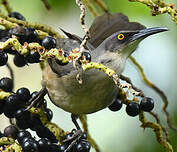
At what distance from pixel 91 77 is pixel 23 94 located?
1.82 ft

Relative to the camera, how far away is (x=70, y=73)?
2.87 metres

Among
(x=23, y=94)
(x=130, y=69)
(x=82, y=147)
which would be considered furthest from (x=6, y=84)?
(x=130, y=69)

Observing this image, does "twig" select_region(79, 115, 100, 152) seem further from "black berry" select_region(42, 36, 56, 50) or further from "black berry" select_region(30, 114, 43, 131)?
"black berry" select_region(42, 36, 56, 50)

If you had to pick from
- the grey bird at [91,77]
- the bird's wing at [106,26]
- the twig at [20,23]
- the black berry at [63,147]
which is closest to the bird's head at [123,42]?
the grey bird at [91,77]

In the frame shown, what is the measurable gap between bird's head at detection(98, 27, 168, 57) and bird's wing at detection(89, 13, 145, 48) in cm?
18

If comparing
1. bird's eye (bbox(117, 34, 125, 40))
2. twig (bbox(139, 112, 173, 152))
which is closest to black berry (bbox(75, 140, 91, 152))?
twig (bbox(139, 112, 173, 152))

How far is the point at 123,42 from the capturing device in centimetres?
307

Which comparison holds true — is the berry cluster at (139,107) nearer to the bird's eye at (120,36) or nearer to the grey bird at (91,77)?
the grey bird at (91,77)

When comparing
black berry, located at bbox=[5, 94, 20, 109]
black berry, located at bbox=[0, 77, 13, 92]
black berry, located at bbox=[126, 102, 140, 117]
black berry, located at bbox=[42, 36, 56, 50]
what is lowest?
black berry, located at bbox=[126, 102, 140, 117]

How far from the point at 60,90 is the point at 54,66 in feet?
0.66

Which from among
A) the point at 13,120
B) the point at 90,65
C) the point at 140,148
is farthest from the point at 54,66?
the point at 140,148

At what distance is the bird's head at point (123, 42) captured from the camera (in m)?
2.98

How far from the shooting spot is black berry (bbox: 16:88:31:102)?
253 cm

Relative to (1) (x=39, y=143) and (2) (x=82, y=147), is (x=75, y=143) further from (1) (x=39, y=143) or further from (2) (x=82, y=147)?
(1) (x=39, y=143)
